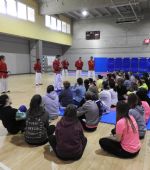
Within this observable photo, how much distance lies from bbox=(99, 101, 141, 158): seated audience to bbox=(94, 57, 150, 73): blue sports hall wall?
711 inches

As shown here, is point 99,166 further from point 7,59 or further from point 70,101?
point 7,59

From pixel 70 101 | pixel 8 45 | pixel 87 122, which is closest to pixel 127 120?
pixel 87 122

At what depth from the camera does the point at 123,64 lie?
21.4 metres

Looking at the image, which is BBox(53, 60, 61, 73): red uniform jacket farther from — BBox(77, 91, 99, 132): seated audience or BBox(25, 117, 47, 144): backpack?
BBox(25, 117, 47, 144): backpack

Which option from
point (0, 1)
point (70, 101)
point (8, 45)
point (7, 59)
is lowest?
point (70, 101)

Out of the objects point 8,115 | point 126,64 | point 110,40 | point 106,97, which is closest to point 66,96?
point 106,97

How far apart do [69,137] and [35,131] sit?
793mm

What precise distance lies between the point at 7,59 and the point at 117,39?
1221 cm

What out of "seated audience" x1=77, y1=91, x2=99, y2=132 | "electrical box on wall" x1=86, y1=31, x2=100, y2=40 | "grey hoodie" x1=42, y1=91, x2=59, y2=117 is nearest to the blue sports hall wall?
"electrical box on wall" x1=86, y1=31, x2=100, y2=40

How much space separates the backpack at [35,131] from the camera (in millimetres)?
3416

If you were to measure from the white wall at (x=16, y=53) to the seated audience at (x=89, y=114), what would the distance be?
14987 millimetres

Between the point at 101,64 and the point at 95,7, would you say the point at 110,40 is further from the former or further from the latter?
the point at 95,7

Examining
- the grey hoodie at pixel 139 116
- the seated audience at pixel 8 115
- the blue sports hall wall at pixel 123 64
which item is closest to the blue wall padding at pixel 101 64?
the blue sports hall wall at pixel 123 64

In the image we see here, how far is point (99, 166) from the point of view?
2930 millimetres
